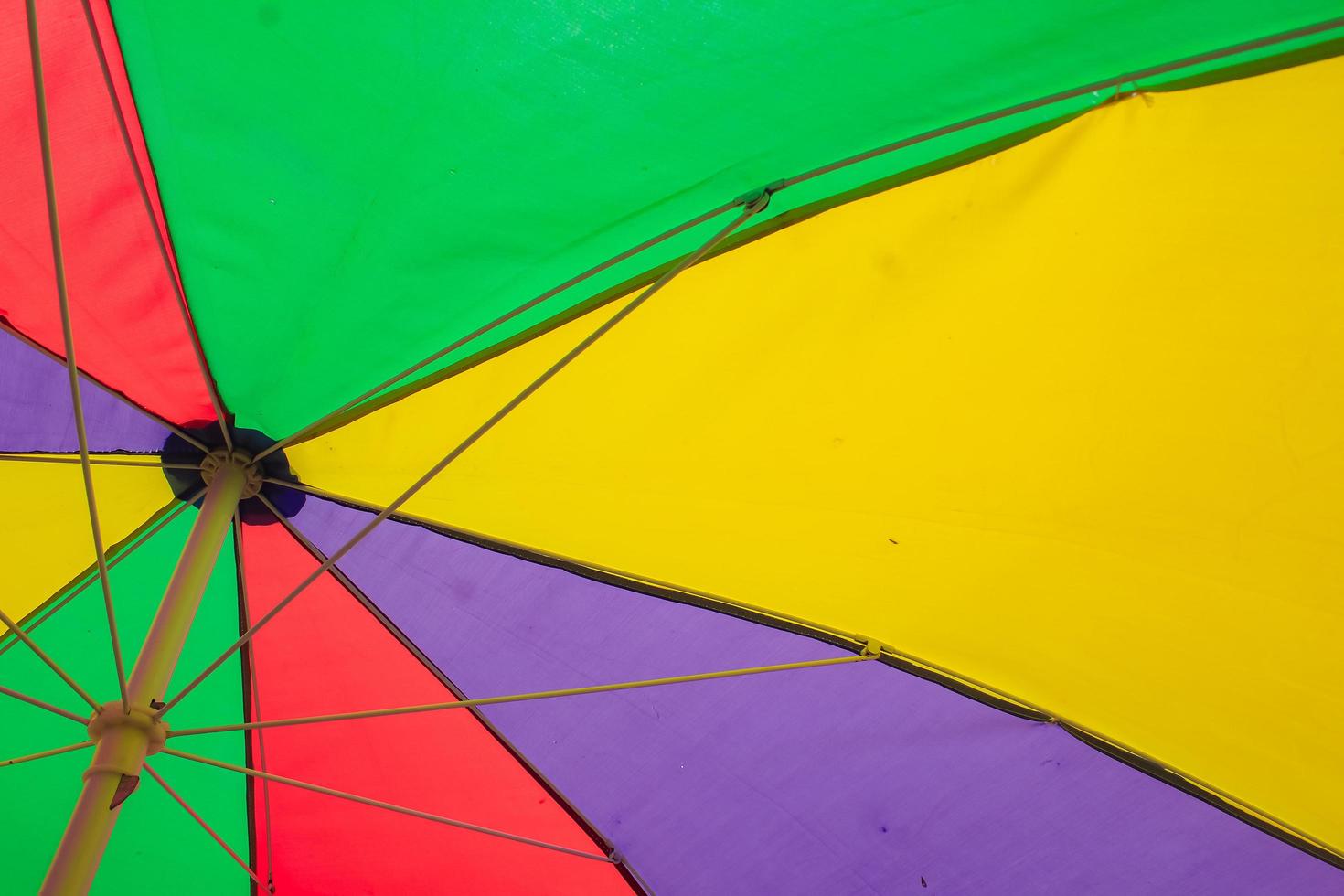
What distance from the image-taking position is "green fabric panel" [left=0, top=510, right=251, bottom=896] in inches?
87.2

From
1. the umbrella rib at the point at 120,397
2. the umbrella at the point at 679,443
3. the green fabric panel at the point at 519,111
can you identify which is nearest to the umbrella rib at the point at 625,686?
the umbrella at the point at 679,443

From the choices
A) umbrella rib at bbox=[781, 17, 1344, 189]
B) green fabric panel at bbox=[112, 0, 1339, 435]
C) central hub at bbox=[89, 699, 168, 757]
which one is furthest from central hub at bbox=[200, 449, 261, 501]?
umbrella rib at bbox=[781, 17, 1344, 189]

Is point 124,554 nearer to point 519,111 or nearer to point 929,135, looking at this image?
point 519,111

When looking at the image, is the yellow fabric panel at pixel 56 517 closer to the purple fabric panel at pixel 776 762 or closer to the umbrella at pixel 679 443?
the umbrella at pixel 679 443

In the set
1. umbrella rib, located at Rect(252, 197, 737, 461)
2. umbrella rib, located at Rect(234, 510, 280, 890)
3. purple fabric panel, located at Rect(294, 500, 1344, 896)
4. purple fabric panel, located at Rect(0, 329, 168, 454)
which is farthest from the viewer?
umbrella rib, located at Rect(234, 510, 280, 890)

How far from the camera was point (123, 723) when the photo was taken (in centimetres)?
159

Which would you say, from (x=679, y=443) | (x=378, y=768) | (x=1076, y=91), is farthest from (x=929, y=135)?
(x=378, y=768)

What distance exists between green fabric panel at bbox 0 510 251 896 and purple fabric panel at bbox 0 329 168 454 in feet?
0.77

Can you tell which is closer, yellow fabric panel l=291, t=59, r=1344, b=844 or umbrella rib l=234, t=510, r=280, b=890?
yellow fabric panel l=291, t=59, r=1344, b=844

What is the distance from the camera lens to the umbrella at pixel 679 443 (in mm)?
1403

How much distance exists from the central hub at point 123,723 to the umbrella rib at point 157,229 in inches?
21.4

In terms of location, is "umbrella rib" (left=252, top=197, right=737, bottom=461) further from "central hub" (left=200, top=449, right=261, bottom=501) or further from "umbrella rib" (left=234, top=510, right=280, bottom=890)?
"umbrella rib" (left=234, top=510, right=280, bottom=890)

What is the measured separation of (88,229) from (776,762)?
153cm

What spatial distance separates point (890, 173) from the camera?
1557 millimetres
